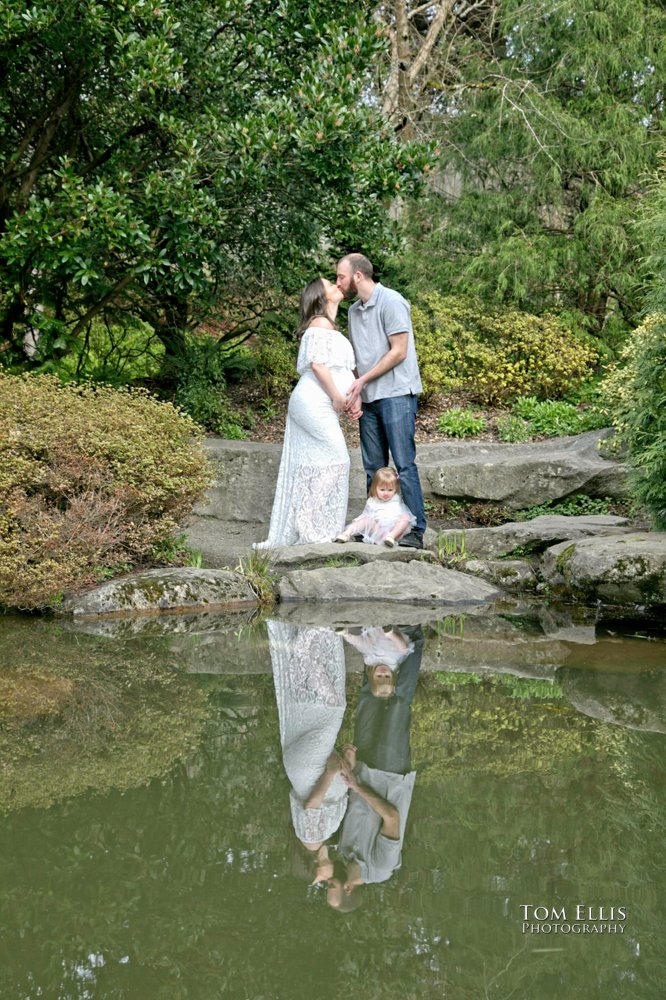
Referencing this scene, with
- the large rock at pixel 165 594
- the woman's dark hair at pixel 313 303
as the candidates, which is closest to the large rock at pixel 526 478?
the woman's dark hair at pixel 313 303

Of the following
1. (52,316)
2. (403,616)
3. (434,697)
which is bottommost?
(403,616)

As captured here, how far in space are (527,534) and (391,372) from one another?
1839mm

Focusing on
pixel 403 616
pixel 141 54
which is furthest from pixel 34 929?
pixel 141 54

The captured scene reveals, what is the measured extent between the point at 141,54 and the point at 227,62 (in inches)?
54.2

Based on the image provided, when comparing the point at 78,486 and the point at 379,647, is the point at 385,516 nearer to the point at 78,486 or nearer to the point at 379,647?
the point at 78,486

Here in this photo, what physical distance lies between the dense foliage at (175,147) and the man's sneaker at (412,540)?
10.2ft

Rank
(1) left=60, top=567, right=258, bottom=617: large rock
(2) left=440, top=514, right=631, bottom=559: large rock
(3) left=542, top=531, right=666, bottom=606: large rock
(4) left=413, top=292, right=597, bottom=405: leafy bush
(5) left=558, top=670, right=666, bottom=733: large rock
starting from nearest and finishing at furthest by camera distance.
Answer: (5) left=558, top=670, right=666, bottom=733: large rock, (1) left=60, top=567, right=258, bottom=617: large rock, (3) left=542, top=531, right=666, bottom=606: large rock, (2) left=440, top=514, right=631, bottom=559: large rock, (4) left=413, top=292, right=597, bottom=405: leafy bush

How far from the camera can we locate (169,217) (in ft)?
29.9

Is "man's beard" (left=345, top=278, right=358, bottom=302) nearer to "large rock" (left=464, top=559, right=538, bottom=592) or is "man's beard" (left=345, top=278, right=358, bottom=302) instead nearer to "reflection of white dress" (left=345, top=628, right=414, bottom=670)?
"large rock" (left=464, top=559, right=538, bottom=592)

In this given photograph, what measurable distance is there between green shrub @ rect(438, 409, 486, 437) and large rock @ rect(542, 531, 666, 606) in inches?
180

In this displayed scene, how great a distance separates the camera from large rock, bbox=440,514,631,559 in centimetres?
874

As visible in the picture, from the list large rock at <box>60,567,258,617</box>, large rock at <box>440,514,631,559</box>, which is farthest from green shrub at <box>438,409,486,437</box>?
large rock at <box>60,567,258,617</box>

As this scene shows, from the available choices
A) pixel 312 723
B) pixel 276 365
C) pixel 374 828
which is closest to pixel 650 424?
pixel 312 723

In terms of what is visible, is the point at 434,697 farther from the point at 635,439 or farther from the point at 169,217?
the point at 169,217
